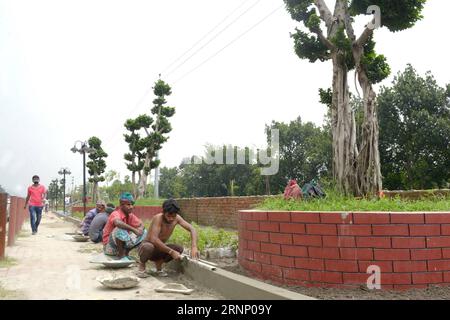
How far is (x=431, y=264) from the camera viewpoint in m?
3.70

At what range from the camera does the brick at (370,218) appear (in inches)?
147

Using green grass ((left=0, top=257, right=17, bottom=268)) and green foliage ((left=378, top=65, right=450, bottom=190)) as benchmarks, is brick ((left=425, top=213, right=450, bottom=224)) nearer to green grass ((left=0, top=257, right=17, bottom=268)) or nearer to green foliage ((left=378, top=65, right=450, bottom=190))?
green grass ((left=0, top=257, right=17, bottom=268))

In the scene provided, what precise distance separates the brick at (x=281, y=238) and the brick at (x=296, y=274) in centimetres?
26

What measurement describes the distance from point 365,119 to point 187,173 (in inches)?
2257

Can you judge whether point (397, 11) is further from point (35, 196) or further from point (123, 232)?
point (35, 196)

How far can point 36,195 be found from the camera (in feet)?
36.3

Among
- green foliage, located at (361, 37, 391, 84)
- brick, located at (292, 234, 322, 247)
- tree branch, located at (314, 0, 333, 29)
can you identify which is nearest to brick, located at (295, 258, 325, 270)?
brick, located at (292, 234, 322, 247)

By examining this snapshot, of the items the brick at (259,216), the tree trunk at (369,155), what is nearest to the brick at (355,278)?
the brick at (259,216)

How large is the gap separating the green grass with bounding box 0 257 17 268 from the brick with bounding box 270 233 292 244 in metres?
4.11

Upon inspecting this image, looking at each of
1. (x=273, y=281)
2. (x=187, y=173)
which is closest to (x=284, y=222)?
(x=273, y=281)

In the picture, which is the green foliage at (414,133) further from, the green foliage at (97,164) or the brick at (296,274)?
the brick at (296,274)

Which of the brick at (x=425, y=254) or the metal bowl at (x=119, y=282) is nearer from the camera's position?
the brick at (x=425, y=254)

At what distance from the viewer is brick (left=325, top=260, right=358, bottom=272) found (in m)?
3.75
